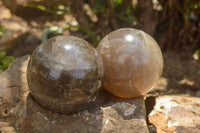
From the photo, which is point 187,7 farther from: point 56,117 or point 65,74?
point 56,117

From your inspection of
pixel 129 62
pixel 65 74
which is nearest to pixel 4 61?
pixel 65 74

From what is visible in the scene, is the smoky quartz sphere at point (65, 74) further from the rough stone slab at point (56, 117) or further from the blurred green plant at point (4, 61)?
the blurred green plant at point (4, 61)

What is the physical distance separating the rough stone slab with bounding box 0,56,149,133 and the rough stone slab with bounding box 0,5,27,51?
2.29 metres

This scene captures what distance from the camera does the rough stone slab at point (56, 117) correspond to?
99.5 inches

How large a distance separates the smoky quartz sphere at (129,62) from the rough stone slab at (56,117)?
250 mm

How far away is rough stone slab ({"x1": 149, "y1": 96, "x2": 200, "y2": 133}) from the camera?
273 cm

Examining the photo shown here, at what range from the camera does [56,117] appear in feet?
8.59

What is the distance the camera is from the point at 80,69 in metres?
2.39

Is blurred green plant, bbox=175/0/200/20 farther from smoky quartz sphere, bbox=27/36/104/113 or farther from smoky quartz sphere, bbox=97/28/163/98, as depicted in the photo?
smoky quartz sphere, bbox=27/36/104/113

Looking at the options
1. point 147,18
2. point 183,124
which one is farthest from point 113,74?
point 147,18

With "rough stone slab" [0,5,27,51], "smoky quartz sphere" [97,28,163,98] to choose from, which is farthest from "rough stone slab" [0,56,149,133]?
"rough stone slab" [0,5,27,51]

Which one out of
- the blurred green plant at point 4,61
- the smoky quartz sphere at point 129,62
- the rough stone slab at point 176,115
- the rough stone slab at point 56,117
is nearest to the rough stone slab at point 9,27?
the blurred green plant at point 4,61

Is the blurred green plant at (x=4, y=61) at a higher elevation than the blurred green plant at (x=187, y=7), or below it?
below

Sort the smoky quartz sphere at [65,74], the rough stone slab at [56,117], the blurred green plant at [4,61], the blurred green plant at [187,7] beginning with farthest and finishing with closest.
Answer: the blurred green plant at [187,7]
the blurred green plant at [4,61]
the rough stone slab at [56,117]
the smoky quartz sphere at [65,74]
